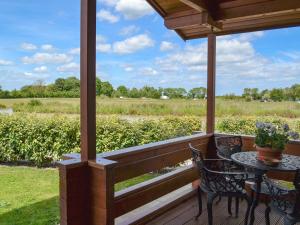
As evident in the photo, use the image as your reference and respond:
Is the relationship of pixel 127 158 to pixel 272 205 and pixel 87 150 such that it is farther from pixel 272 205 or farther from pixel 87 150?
pixel 272 205


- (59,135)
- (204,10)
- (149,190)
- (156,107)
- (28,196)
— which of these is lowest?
(28,196)

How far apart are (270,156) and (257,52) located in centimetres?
340

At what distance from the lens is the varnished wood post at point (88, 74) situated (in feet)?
6.26

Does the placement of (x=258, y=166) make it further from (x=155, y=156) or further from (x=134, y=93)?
(x=134, y=93)

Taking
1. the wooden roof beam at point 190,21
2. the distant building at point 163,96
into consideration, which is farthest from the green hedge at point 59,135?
the wooden roof beam at point 190,21

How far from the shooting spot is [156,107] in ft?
18.8

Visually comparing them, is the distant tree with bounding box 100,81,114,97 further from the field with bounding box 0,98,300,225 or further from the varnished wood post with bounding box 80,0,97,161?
the varnished wood post with bounding box 80,0,97,161

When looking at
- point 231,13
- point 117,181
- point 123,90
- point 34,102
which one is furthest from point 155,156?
point 34,102

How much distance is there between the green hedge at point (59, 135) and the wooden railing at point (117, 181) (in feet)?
7.12

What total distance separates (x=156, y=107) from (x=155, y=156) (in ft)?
9.96

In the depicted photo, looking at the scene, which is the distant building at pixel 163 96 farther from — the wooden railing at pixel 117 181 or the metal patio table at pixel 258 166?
the metal patio table at pixel 258 166

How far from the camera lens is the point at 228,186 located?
8.07 ft

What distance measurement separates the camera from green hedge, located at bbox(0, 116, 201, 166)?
17.8 feet

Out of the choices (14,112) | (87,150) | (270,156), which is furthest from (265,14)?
(14,112)
